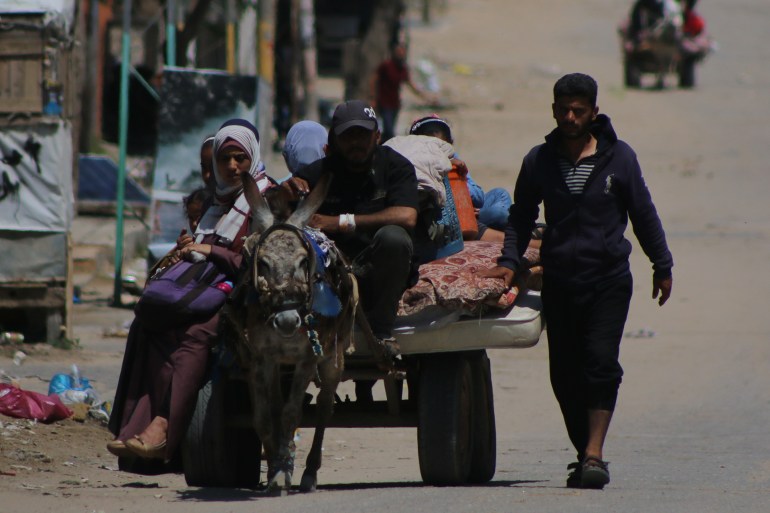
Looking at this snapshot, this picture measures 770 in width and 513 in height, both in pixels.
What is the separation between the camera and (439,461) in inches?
265

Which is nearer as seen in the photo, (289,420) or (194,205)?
(289,420)

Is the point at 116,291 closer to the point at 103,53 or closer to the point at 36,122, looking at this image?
the point at 36,122

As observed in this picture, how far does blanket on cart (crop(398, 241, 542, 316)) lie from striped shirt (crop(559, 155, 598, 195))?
51cm

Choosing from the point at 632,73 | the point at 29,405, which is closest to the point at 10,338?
the point at 29,405

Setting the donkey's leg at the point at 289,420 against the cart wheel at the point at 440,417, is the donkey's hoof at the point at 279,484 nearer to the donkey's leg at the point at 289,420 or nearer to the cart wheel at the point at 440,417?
the donkey's leg at the point at 289,420

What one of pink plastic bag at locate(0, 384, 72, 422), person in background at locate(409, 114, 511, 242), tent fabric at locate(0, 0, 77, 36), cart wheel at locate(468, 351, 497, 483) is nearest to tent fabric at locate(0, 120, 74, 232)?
tent fabric at locate(0, 0, 77, 36)

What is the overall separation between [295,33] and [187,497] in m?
17.5

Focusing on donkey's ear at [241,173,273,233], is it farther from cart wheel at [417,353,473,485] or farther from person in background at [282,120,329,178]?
person in background at [282,120,329,178]

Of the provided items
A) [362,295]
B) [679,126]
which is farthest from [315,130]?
[679,126]

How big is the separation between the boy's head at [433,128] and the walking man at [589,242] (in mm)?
1115

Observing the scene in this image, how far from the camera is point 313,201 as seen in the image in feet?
20.0

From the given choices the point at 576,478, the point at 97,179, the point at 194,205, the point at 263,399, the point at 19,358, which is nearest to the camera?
the point at 263,399

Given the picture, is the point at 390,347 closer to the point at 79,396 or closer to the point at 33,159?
the point at 79,396

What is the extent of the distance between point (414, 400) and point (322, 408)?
700 mm
